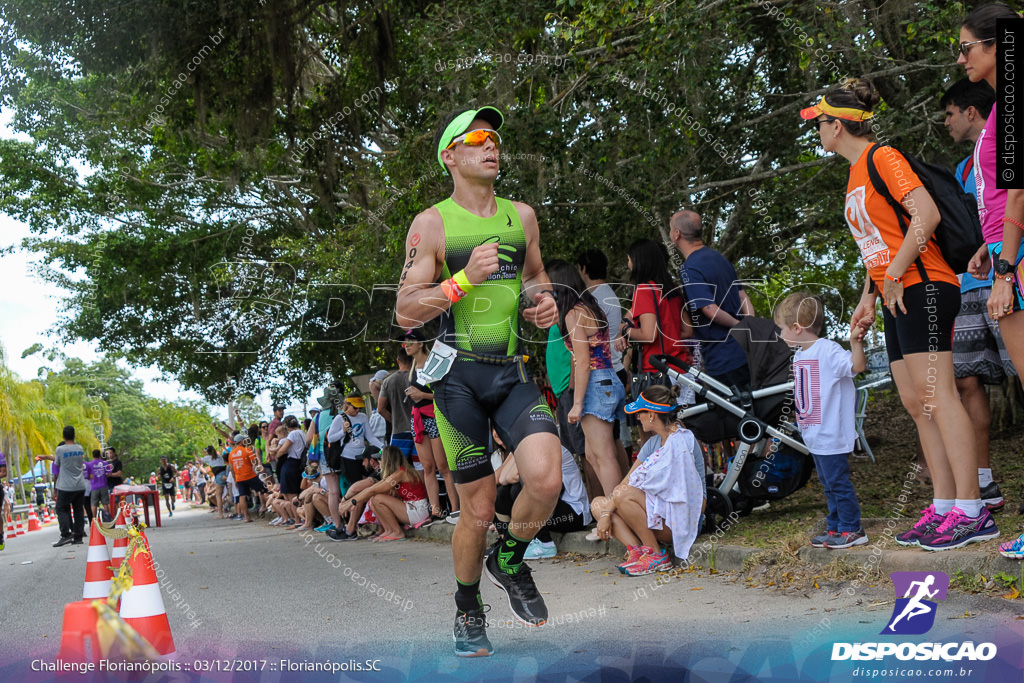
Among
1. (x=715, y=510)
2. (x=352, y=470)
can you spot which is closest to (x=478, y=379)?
(x=715, y=510)

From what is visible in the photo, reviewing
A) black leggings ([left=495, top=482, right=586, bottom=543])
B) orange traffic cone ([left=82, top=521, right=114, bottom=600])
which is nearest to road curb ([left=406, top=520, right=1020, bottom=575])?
black leggings ([left=495, top=482, right=586, bottom=543])

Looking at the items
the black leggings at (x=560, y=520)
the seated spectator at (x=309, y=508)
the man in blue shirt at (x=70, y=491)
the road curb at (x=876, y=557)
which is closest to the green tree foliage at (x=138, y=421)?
the man in blue shirt at (x=70, y=491)

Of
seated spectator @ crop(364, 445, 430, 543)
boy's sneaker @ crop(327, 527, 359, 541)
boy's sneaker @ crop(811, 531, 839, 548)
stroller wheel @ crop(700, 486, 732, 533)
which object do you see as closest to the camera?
boy's sneaker @ crop(811, 531, 839, 548)

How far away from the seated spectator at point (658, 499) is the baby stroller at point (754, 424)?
1.47ft

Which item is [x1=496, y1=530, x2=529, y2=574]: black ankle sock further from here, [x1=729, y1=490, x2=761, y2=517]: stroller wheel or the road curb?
[x1=729, y1=490, x2=761, y2=517]: stroller wheel

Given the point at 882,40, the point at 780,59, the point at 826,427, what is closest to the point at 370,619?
the point at 826,427

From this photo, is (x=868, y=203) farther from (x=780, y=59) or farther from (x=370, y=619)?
(x=780, y=59)

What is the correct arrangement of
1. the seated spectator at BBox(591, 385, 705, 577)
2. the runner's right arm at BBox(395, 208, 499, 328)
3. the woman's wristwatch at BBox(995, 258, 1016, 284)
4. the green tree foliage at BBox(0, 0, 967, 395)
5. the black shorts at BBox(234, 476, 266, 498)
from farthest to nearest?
the black shorts at BBox(234, 476, 266, 498)
the green tree foliage at BBox(0, 0, 967, 395)
the seated spectator at BBox(591, 385, 705, 577)
the woman's wristwatch at BBox(995, 258, 1016, 284)
the runner's right arm at BBox(395, 208, 499, 328)

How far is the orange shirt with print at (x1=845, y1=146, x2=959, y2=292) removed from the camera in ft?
15.9

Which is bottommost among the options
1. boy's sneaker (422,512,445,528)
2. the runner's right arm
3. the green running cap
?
boy's sneaker (422,512,445,528)

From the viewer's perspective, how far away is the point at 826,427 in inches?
226

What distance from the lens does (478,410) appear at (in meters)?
4.23

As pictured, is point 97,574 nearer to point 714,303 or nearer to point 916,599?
point 916,599

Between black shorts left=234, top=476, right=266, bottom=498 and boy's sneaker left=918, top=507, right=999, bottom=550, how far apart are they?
18.0 m
